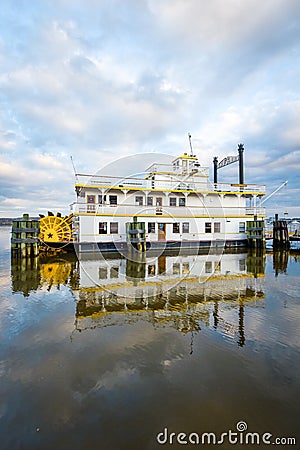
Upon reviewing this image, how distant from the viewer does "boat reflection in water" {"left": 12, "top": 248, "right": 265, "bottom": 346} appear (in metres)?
7.69

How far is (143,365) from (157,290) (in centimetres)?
584

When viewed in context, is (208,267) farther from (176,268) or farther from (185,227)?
(185,227)

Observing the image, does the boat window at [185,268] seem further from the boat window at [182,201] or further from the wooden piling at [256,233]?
the wooden piling at [256,233]

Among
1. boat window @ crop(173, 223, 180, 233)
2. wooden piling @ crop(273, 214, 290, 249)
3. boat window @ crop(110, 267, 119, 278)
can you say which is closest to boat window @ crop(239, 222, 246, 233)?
wooden piling @ crop(273, 214, 290, 249)

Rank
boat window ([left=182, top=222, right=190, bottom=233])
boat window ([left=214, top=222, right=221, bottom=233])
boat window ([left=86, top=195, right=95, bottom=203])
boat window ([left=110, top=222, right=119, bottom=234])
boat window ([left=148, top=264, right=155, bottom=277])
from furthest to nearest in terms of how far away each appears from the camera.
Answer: boat window ([left=214, top=222, right=221, bottom=233]), boat window ([left=182, top=222, right=190, bottom=233]), boat window ([left=86, top=195, right=95, bottom=203]), boat window ([left=110, top=222, right=119, bottom=234]), boat window ([left=148, top=264, right=155, bottom=277])

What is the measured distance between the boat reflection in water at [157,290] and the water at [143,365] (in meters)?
0.07

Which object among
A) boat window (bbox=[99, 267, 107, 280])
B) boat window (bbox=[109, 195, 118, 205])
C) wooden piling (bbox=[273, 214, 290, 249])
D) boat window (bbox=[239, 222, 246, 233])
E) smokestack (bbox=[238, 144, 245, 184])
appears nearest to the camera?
boat window (bbox=[99, 267, 107, 280])

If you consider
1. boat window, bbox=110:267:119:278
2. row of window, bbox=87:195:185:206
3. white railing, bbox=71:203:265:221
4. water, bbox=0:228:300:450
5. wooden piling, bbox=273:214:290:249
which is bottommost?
water, bbox=0:228:300:450

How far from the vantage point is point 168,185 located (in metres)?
27.3

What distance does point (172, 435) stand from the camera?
3.53 m

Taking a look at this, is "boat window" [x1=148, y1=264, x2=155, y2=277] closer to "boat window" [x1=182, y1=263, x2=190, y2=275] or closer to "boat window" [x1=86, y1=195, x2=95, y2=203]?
"boat window" [x1=182, y1=263, x2=190, y2=275]

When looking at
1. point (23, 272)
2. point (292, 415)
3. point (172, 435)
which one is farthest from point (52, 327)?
point (23, 272)

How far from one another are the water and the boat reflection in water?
0.22ft

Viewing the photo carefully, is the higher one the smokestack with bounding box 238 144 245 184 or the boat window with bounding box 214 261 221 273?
the smokestack with bounding box 238 144 245 184
